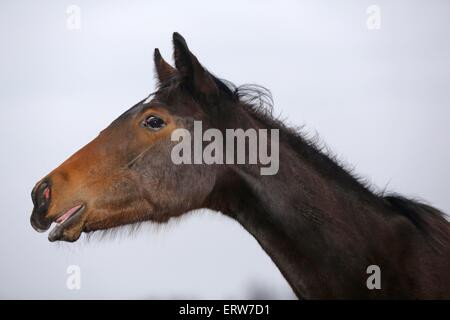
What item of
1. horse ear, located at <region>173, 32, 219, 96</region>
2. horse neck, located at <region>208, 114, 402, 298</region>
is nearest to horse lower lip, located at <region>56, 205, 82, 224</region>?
horse neck, located at <region>208, 114, 402, 298</region>

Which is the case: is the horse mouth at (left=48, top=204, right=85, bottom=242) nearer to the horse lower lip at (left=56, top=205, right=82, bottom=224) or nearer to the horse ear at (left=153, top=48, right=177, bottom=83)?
the horse lower lip at (left=56, top=205, right=82, bottom=224)

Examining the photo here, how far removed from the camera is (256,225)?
16.3 feet

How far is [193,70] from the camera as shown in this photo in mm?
5203

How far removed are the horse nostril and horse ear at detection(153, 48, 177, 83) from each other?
1.77m

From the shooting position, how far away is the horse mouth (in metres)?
4.81

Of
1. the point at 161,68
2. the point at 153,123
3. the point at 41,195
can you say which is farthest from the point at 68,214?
the point at 161,68

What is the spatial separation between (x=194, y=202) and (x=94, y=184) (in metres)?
0.98

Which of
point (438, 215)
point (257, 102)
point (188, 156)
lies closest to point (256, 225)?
point (188, 156)

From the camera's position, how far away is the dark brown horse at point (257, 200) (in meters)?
4.75

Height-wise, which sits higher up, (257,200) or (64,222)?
(257,200)

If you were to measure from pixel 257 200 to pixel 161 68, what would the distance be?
1.99 m

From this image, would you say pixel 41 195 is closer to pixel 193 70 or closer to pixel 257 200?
pixel 193 70

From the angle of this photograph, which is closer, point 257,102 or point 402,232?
point 402,232
